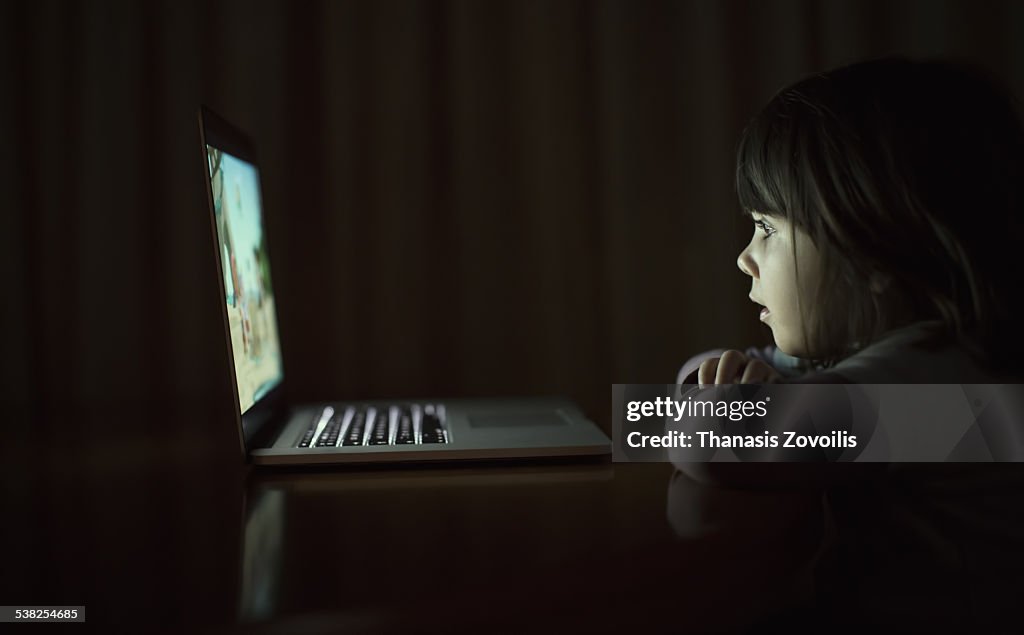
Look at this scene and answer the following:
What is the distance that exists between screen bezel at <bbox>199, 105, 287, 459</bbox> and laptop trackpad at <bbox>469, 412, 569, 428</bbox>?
27 centimetres

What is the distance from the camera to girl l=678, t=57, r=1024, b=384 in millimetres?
767

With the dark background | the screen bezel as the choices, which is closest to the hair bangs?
the screen bezel

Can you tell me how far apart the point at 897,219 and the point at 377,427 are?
67 cm

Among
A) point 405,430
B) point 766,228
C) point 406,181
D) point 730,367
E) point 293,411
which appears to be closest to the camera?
point 730,367

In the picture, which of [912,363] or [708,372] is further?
[708,372]

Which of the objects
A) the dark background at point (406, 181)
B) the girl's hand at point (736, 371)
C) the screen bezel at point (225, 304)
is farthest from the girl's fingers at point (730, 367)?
the dark background at point (406, 181)

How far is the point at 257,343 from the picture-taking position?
1167 millimetres

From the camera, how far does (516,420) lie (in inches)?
45.9

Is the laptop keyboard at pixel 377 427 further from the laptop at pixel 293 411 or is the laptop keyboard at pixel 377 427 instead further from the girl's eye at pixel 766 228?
the girl's eye at pixel 766 228

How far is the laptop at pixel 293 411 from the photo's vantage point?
0.93m

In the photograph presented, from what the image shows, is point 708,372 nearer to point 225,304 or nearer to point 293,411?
point 225,304

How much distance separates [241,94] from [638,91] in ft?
2.65

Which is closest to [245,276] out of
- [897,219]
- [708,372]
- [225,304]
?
[225,304]

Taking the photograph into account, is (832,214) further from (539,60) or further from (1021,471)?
(539,60)
